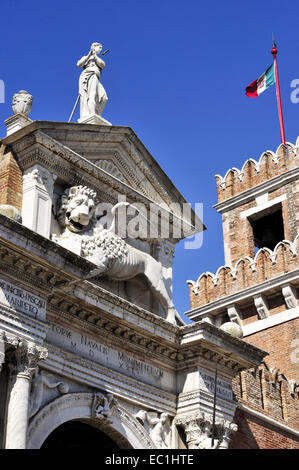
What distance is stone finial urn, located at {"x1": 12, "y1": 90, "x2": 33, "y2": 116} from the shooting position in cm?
1620

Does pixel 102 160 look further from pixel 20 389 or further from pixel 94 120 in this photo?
pixel 20 389

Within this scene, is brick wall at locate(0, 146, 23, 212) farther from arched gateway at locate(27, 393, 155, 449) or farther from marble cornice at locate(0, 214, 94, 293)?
arched gateway at locate(27, 393, 155, 449)

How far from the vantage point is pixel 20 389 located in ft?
42.8

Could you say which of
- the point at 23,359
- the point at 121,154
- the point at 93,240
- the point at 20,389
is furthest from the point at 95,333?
the point at 121,154

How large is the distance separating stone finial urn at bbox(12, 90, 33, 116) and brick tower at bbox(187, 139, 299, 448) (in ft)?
24.2

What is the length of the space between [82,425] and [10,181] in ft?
14.1

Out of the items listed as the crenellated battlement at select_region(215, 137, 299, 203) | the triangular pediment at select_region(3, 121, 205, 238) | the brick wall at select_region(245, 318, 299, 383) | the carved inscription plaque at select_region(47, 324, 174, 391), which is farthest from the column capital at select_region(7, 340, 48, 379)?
the crenellated battlement at select_region(215, 137, 299, 203)

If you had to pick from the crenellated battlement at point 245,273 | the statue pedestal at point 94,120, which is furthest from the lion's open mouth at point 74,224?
the crenellated battlement at point 245,273

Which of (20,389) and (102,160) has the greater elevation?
(102,160)

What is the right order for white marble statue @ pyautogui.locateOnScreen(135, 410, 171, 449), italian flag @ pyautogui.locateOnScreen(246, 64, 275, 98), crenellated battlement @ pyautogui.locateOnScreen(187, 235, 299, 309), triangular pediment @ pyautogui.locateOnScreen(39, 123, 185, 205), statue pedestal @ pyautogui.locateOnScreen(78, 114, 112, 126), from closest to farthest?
white marble statue @ pyautogui.locateOnScreen(135, 410, 171, 449) → triangular pediment @ pyautogui.locateOnScreen(39, 123, 185, 205) → statue pedestal @ pyautogui.locateOnScreen(78, 114, 112, 126) → crenellated battlement @ pyautogui.locateOnScreen(187, 235, 299, 309) → italian flag @ pyautogui.locateOnScreen(246, 64, 275, 98)

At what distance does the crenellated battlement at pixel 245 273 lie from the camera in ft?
93.1

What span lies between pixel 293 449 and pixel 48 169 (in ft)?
28.2

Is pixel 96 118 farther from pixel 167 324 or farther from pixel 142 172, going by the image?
pixel 167 324

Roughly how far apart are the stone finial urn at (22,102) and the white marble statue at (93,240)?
5.35ft
